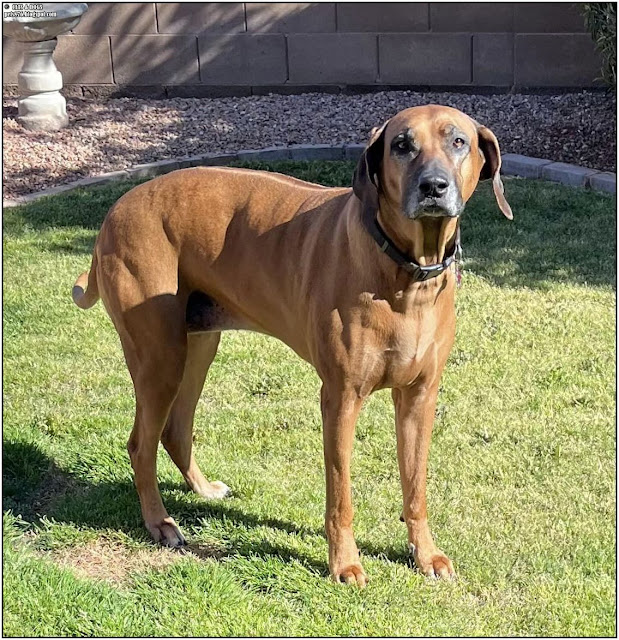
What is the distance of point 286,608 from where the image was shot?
11.6 ft

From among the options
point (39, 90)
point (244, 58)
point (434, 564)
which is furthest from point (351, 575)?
point (244, 58)

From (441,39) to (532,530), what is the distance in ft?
23.6

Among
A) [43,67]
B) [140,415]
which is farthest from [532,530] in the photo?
[43,67]

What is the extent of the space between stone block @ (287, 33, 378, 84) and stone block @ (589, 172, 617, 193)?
10.4 ft

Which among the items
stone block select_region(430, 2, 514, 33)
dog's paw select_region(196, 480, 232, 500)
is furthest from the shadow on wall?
dog's paw select_region(196, 480, 232, 500)

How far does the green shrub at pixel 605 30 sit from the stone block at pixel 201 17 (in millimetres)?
3599

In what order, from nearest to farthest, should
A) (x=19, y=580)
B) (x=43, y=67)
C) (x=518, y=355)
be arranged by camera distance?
(x=19, y=580) < (x=518, y=355) < (x=43, y=67)

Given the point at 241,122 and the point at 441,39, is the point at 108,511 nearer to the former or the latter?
the point at 241,122

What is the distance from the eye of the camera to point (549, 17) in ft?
32.1

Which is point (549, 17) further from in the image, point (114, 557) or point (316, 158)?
point (114, 557)

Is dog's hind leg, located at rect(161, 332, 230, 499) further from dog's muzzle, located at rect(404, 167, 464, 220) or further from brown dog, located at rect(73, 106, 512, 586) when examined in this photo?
dog's muzzle, located at rect(404, 167, 464, 220)

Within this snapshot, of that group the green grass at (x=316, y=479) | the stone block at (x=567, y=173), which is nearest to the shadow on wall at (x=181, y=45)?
the stone block at (x=567, y=173)

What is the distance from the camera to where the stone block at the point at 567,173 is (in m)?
→ 8.17

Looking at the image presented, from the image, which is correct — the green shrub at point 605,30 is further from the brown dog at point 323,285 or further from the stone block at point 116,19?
the brown dog at point 323,285
